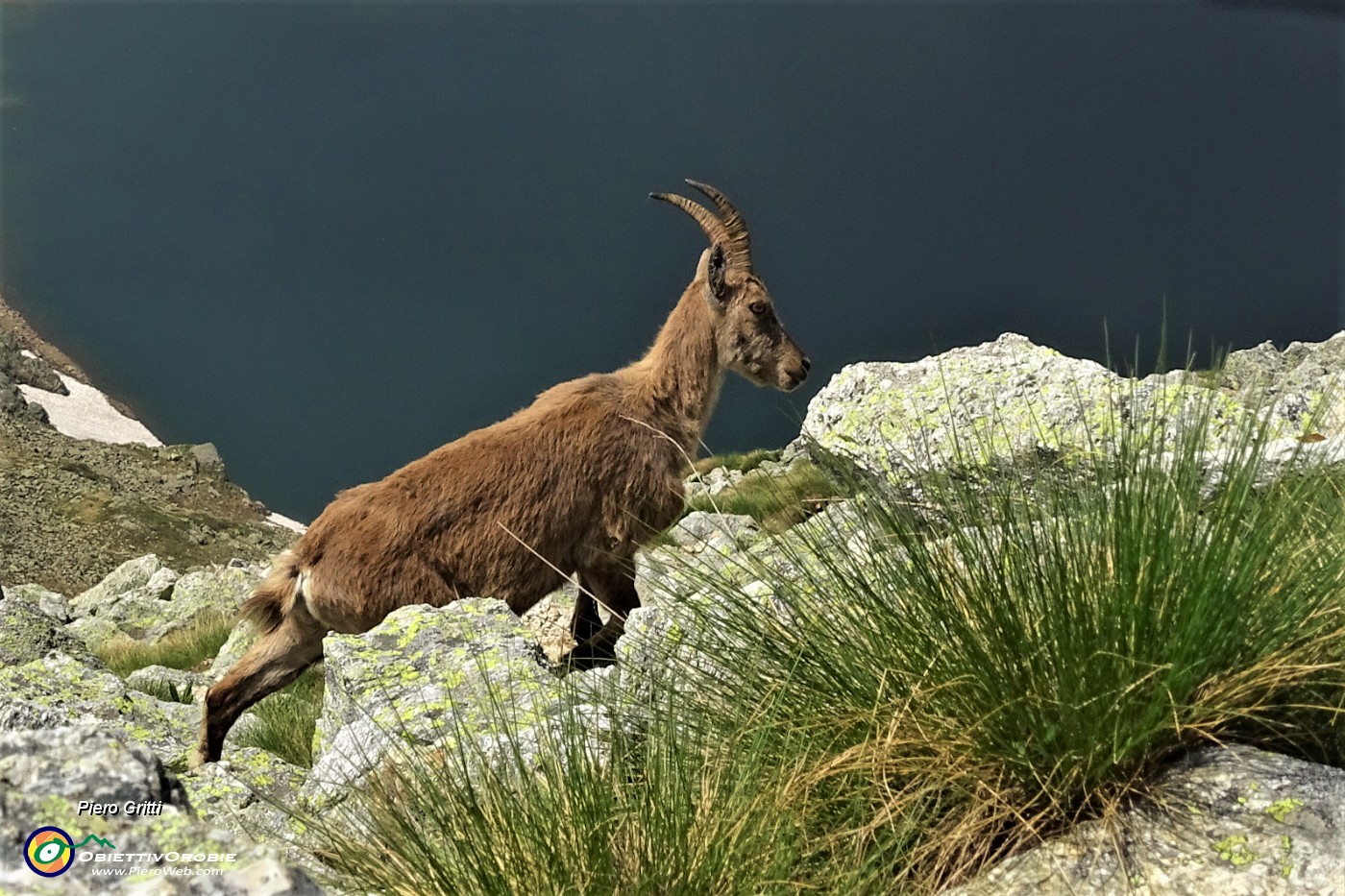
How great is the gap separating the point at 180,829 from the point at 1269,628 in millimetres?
2817

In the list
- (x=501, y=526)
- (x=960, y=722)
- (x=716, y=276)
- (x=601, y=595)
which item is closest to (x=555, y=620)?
(x=601, y=595)

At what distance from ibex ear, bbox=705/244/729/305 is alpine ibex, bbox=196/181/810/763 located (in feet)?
2.19

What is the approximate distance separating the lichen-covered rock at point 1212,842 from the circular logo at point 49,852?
2144 mm

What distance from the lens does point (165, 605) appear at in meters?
16.7

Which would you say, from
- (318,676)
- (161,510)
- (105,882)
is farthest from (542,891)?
(161,510)

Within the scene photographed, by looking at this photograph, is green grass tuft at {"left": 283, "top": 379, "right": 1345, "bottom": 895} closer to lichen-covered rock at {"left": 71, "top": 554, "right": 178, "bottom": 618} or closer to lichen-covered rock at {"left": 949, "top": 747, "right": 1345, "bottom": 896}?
lichen-covered rock at {"left": 949, "top": 747, "right": 1345, "bottom": 896}

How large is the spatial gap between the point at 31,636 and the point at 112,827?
665cm

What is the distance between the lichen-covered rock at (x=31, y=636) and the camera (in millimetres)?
7650

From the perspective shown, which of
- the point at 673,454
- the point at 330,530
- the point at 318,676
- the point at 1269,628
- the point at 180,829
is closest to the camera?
the point at 180,829

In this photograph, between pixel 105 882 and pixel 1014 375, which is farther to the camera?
pixel 1014 375

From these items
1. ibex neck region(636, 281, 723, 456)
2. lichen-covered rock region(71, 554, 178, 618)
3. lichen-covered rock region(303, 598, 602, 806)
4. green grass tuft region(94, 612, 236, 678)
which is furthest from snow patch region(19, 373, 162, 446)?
lichen-covered rock region(303, 598, 602, 806)

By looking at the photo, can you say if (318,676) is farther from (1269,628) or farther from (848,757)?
(1269,628)

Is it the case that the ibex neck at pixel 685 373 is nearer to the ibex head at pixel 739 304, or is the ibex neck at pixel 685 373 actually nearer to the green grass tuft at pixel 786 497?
the ibex head at pixel 739 304

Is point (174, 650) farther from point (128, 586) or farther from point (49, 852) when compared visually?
point (49, 852)
